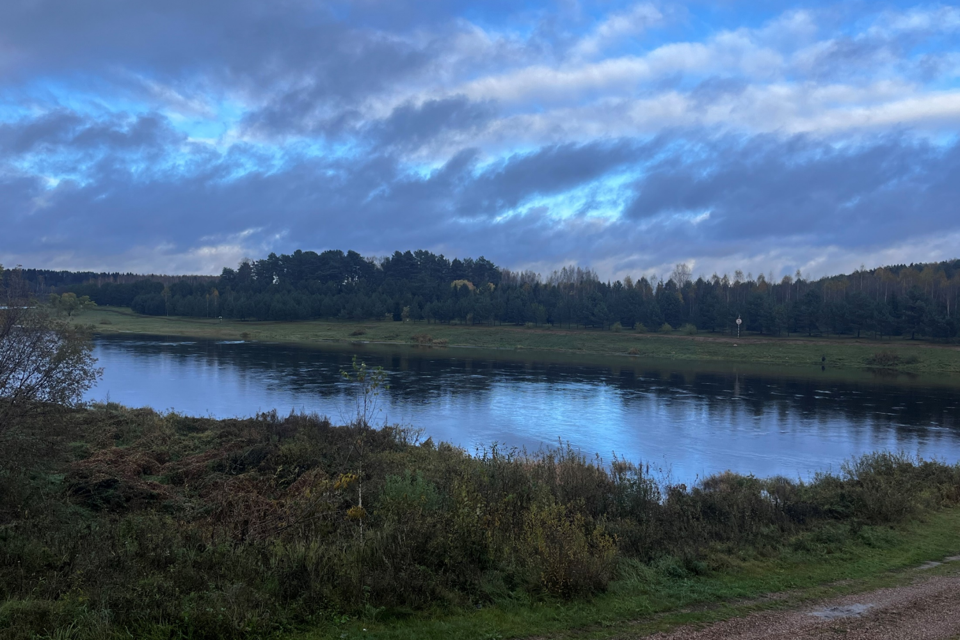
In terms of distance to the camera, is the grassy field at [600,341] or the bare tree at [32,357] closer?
the bare tree at [32,357]

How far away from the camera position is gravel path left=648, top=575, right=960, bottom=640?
6297 mm

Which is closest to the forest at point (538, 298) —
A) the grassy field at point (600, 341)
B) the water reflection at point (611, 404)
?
the grassy field at point (600, 341)

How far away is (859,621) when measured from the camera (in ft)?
21.9

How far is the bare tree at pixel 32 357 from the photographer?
33.4 feet

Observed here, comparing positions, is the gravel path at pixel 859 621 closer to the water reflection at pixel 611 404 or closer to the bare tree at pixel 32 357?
the bare tree at pixel 32 357

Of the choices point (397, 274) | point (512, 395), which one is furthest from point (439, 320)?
point (512, 395)

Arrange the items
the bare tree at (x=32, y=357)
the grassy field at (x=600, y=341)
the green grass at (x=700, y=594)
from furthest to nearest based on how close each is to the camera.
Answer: the grassy field at (x=600, y=341) < the bare tree at (x=32, y=357) < the green grass at (x=700, y=594)

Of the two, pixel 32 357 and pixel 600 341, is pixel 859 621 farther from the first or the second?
pixel 600 341

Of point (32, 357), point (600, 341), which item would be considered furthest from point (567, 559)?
point (600, 341)

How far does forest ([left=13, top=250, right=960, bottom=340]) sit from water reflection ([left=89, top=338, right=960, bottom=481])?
2759 cm

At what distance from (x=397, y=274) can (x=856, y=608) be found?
412 ft

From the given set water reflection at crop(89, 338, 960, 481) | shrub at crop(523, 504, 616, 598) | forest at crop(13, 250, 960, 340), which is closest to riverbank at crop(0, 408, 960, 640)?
shrub at crop(523, 504, 616, 598)

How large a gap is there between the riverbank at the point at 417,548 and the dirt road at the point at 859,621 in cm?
32

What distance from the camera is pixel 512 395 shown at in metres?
37.7
